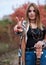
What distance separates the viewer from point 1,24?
6246mm

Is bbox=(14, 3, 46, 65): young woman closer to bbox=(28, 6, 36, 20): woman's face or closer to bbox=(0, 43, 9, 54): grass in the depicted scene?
bbox=(28, 6, 36, 20): woman's face

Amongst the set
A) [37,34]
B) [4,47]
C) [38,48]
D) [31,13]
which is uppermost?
[31,13]

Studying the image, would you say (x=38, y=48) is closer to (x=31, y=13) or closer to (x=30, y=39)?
(x=30, y=39)

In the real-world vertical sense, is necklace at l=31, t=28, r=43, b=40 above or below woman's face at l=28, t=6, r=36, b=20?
below

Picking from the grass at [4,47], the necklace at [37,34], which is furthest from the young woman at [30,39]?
the grass at [4,47]

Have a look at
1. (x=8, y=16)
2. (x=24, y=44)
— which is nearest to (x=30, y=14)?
(x=24, y=44)

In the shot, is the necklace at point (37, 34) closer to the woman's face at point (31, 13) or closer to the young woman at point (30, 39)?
the young woman at point (30, 39)

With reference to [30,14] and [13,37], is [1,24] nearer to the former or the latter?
[13,37]

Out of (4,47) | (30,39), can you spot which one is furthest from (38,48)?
(4,47)

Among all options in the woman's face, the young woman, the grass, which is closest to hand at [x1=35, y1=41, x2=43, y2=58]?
the young woman

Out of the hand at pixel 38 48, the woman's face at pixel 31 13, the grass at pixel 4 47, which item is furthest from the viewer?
the grass at pixel 4 47

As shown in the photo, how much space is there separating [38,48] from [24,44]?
15cm

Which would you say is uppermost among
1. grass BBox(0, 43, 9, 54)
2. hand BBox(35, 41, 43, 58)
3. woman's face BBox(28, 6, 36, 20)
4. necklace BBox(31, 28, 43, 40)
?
woman's face BBox(28, 6, 36, 20)

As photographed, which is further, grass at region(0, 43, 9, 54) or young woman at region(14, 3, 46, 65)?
grass at region(0, 43, 9, 54)
